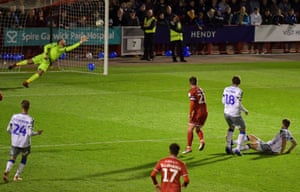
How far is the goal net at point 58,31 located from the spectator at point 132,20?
9.14 ft

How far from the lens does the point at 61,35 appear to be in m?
39.4

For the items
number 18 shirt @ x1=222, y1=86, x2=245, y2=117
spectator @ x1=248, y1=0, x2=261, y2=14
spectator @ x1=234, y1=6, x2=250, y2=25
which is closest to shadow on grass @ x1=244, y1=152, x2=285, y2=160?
number 18 shirt @ x1=222, y1=86, x2=245, y2=117

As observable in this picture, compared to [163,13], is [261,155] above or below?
below

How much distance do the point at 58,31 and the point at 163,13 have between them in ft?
20.5

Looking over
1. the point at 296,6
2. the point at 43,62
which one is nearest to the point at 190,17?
the point at 296,6

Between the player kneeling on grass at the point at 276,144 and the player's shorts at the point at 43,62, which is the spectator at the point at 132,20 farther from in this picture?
the player kneeling on grass at the point at 276,144

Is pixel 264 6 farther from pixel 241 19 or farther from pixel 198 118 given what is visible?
pixel 198 118

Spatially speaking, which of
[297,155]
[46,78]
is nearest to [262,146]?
[297,155]

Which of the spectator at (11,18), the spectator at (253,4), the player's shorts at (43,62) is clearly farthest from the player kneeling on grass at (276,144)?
the spectator at (253,4)

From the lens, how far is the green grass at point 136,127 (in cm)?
1723

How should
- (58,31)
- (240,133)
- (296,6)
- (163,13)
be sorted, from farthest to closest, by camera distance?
(296,6)
(163,13)
(58,31)
(240,133)

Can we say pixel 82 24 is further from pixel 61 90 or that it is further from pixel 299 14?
pixel 299 14

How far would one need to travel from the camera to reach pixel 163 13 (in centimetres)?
4347

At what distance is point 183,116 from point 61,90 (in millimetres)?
6740
